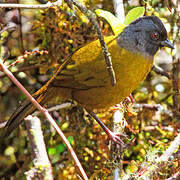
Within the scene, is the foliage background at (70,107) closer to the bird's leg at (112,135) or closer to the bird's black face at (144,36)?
the bird's leg at (112,135)

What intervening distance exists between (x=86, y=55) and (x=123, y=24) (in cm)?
47

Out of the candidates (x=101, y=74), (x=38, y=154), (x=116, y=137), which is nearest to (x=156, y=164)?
(x=116, y=137)

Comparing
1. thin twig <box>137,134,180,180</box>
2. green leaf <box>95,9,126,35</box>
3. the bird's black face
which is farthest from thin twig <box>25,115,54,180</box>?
green leaf <box>95,9,126,35</box>

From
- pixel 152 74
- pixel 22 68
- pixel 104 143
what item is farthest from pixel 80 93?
pixel 152 74

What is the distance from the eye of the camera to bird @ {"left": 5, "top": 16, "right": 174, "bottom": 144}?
2.02m

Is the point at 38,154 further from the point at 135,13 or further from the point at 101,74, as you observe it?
the point at 135,13

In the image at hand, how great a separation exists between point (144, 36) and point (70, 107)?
909 mm

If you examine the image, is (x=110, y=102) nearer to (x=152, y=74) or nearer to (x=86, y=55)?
(x=86, y=55)

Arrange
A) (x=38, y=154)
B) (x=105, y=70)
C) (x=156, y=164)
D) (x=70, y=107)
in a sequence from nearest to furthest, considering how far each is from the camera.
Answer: (x=38, y=154)
(x=156, y=164)
(x=105, y=70)
(x=70, y=107)

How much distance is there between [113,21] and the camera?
224 centimetres

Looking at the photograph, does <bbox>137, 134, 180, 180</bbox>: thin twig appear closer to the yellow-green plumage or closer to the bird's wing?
the yellow-green plumage

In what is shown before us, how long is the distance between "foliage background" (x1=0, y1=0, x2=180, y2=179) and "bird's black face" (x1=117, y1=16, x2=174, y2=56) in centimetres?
44

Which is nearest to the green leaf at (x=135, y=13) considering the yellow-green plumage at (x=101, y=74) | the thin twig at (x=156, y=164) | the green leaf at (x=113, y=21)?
the green leaf at (x=113, y=21)

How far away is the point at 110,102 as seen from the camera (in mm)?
2084
